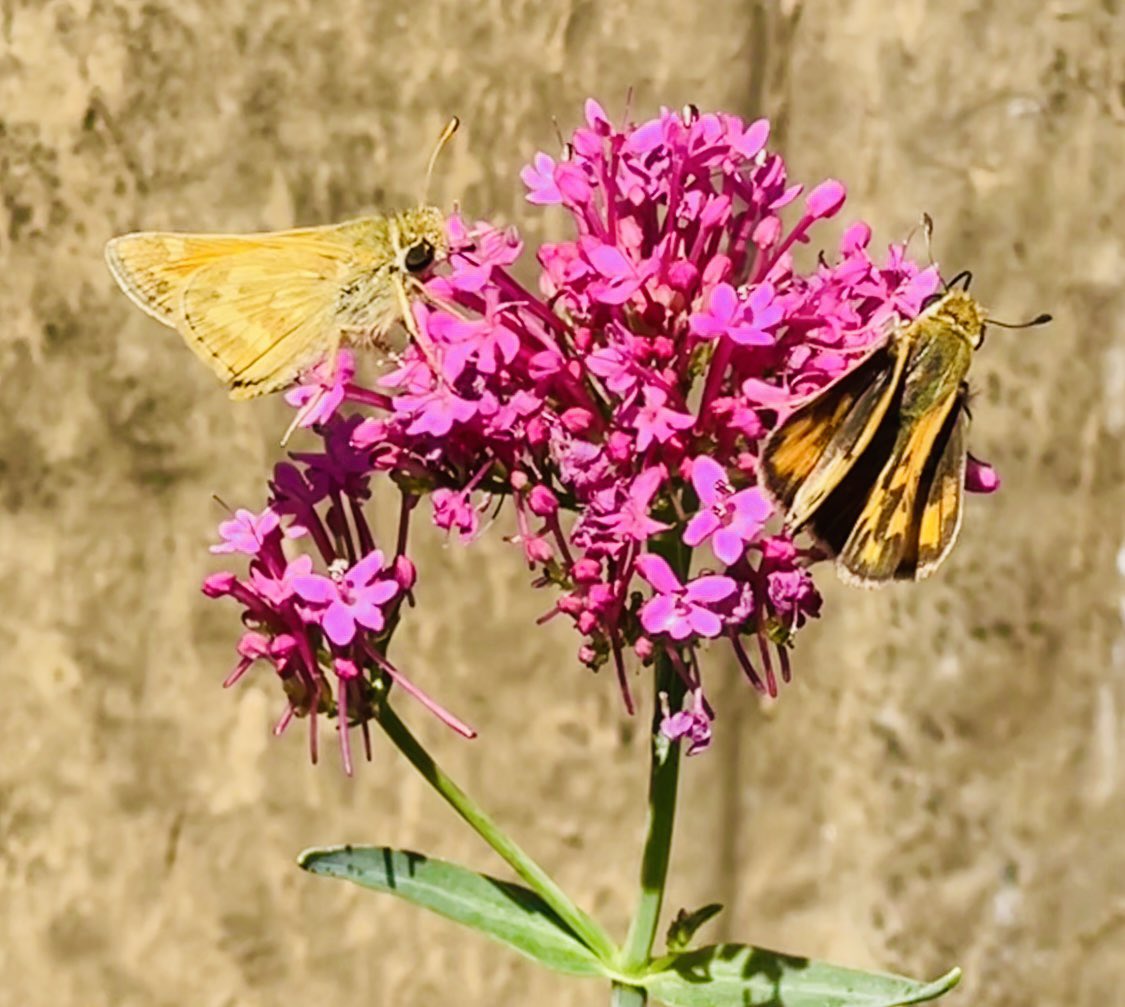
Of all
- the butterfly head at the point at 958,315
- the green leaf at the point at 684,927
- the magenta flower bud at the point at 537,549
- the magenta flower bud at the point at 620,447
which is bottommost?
the green leaf at the point at 684,927

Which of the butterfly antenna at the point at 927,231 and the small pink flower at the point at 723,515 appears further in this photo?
the butterfly antenna at the point at 927,231

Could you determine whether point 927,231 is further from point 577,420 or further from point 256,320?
point 256,320

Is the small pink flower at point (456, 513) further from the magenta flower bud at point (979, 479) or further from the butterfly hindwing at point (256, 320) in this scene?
the magenta flower bud at point (979, 479)

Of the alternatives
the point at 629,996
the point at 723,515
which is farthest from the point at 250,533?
the point at 629,996

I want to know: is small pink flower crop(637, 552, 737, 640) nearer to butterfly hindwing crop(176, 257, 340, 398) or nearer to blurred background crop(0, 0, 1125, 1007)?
butterfly hindwing crop(176, 257, 340, 398)

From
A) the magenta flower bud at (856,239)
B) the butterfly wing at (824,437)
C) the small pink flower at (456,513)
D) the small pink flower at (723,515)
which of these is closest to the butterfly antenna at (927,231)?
the magenta flower bud at (856,239)

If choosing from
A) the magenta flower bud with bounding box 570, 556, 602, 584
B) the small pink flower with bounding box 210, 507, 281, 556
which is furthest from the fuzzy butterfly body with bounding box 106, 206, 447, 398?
the magenta flower bud with bounding box 570, 556, 602, 584
